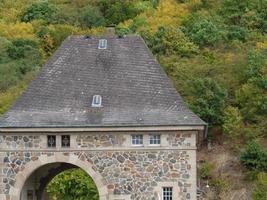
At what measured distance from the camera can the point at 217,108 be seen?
54.9m

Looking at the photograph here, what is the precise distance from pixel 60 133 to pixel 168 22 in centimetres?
4453

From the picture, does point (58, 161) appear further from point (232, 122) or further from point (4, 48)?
point (4, 48)

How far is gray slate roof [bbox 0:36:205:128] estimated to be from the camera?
33.2 metres

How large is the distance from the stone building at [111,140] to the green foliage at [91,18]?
1921 inches

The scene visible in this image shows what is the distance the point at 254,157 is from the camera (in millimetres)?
51031

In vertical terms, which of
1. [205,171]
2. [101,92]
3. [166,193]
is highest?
[101,92]

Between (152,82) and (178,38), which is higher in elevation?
(152,82)

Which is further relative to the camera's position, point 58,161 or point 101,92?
point 101,92

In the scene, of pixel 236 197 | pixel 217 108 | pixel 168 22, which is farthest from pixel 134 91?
pixel 168 22

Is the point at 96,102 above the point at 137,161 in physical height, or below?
above

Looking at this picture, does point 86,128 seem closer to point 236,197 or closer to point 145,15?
point 236,197

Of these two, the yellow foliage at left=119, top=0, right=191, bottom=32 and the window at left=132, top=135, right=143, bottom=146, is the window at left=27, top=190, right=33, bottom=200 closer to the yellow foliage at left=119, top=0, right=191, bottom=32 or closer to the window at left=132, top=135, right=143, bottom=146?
the window at left=132, top=135, right=143, bottom=146

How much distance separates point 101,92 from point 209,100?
21.1 metres

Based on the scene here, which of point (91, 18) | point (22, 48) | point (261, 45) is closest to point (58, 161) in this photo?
point (261, 45)
